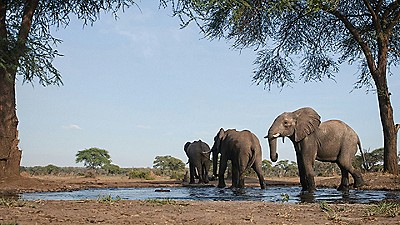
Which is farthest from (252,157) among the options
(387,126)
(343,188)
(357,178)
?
(387,126)

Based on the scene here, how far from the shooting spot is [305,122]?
14.5 m

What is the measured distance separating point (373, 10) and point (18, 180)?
13802 millimetres

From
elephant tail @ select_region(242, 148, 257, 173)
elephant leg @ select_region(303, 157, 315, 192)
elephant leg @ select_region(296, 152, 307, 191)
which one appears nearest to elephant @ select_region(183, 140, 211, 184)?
elephant tail @ select_region(242, 148, 257, 173)

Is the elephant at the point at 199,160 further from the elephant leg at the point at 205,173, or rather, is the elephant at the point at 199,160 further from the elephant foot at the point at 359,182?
the elephant foot at the point at 359,182

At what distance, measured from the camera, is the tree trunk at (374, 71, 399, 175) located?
17.8 meters

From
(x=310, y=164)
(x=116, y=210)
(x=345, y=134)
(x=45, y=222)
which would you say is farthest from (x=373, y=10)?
(x=45, y=222)

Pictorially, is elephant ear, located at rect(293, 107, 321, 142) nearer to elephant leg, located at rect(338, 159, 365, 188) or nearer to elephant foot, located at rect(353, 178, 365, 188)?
elephant leg, located at rect(338, 159, 365, 188)

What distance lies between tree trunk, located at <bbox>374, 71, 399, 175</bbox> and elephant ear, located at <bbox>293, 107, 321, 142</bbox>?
166 inches

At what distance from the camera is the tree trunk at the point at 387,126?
17766mm

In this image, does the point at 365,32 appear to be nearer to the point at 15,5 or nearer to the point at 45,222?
the point at 15,5

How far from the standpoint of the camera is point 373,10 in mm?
19328

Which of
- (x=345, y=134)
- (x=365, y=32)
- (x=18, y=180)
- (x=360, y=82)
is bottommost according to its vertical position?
(x=18, y=180)

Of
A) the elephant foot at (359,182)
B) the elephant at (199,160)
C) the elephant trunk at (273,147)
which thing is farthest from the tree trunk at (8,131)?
the elephant foot at (359,182)

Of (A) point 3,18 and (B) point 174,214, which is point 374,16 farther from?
(B) point 174,214
